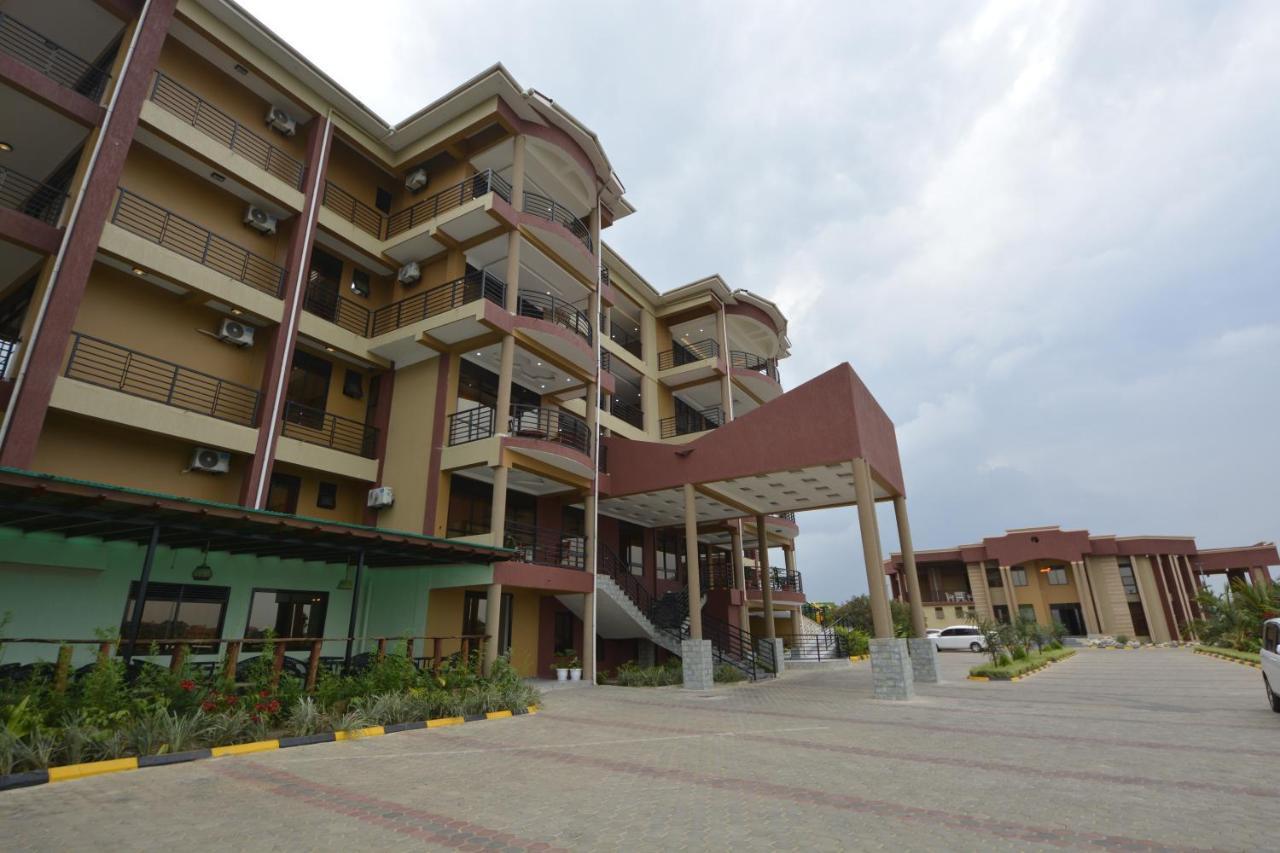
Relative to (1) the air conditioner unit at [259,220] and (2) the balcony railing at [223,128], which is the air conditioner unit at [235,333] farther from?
(2) the balcony railing at [223,128]

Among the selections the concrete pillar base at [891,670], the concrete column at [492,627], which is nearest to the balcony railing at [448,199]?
the concrete column at [492,627]

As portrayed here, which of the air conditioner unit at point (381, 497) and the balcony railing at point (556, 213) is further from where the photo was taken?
the balcony railing at point (556, 213)

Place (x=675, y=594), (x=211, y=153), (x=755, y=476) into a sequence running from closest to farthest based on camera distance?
1. (x=211, y=153)
2. (x=755, y=476)
3. (x=675, y=594)

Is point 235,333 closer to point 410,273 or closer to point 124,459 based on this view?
point 124,459

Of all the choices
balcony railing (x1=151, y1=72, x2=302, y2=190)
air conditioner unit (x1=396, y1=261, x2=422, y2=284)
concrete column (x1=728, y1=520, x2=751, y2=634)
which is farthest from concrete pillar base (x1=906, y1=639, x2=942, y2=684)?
balcony railing (x1=151, y1=72, x2=302, y2=190)

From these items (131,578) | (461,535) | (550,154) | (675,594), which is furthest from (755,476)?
(131,578)

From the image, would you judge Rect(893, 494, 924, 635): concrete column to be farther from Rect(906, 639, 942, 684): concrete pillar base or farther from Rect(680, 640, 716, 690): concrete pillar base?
Rect(680, 640, 716, 690): concrete pillar base

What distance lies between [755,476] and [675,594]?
7350 millimetres

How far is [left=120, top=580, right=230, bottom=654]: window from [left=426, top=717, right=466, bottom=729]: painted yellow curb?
19.6 feet

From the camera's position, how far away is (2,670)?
9594mm

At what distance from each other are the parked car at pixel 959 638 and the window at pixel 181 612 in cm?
3774

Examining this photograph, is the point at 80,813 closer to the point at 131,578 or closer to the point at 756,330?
the point at 131,578

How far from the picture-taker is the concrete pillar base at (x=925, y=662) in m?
18.8

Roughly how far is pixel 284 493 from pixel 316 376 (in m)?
3.95
